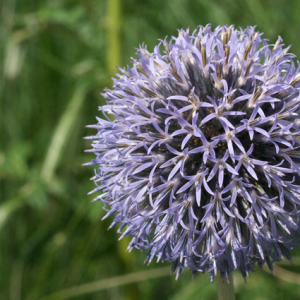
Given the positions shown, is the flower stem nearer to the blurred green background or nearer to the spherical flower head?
the spherical flower head

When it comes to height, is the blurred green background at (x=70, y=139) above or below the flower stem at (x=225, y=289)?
above

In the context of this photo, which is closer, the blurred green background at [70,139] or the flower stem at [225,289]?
the flower stem at [225,289]

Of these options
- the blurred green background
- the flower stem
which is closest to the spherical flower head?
the flower stem

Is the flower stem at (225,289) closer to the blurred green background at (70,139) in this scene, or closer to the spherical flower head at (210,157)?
the spherical flower head at (210,157)

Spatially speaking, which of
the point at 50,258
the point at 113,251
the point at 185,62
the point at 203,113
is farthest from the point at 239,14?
the point at 50,258

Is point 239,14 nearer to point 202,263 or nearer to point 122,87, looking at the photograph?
point 122,87

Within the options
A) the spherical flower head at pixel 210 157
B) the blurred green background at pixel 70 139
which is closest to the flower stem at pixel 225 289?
the spherical flower head at pixel 210 157

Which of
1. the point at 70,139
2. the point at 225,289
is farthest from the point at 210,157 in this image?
the point at 70,139
